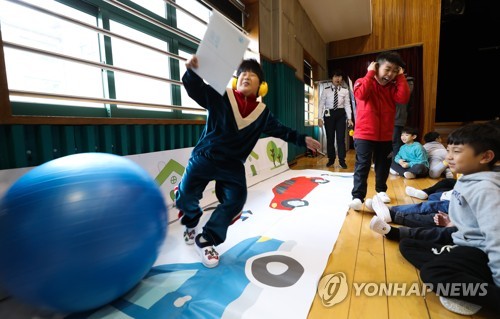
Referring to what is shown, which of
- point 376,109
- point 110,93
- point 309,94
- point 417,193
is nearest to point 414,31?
point 309,94

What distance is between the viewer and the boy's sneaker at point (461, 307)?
885 millimetres

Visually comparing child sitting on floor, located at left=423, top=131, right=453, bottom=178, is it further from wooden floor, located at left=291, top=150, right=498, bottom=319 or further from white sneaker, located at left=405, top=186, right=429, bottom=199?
wooden floor, located at left=291, top=150, right=498, bottom=319

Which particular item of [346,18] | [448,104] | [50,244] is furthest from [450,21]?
[50,244]

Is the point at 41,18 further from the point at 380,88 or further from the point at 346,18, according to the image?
the point at 346,18

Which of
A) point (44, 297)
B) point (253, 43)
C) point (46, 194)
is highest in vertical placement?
point (253, 43)

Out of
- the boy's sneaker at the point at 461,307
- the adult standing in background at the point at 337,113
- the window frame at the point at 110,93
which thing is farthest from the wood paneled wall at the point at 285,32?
the boy's sneaker at the point at 461,307

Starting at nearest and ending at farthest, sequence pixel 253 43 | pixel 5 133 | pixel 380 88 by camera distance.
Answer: pixel 5 133
pixel 380 88
pixel 253 43

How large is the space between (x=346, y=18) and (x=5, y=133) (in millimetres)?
5997

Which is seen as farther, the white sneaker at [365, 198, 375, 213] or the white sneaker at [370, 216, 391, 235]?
the white sneaker at [365, 198, 375, 213]

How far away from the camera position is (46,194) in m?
0.77

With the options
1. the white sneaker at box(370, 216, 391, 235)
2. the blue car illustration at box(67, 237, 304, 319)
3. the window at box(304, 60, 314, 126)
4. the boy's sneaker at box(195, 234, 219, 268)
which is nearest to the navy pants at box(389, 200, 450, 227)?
the white sneaker at box(370, 216, 391, 235)

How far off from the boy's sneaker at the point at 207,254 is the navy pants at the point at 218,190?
0.03 metres

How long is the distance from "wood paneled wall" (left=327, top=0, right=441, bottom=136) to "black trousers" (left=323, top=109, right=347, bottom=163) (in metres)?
3.13
